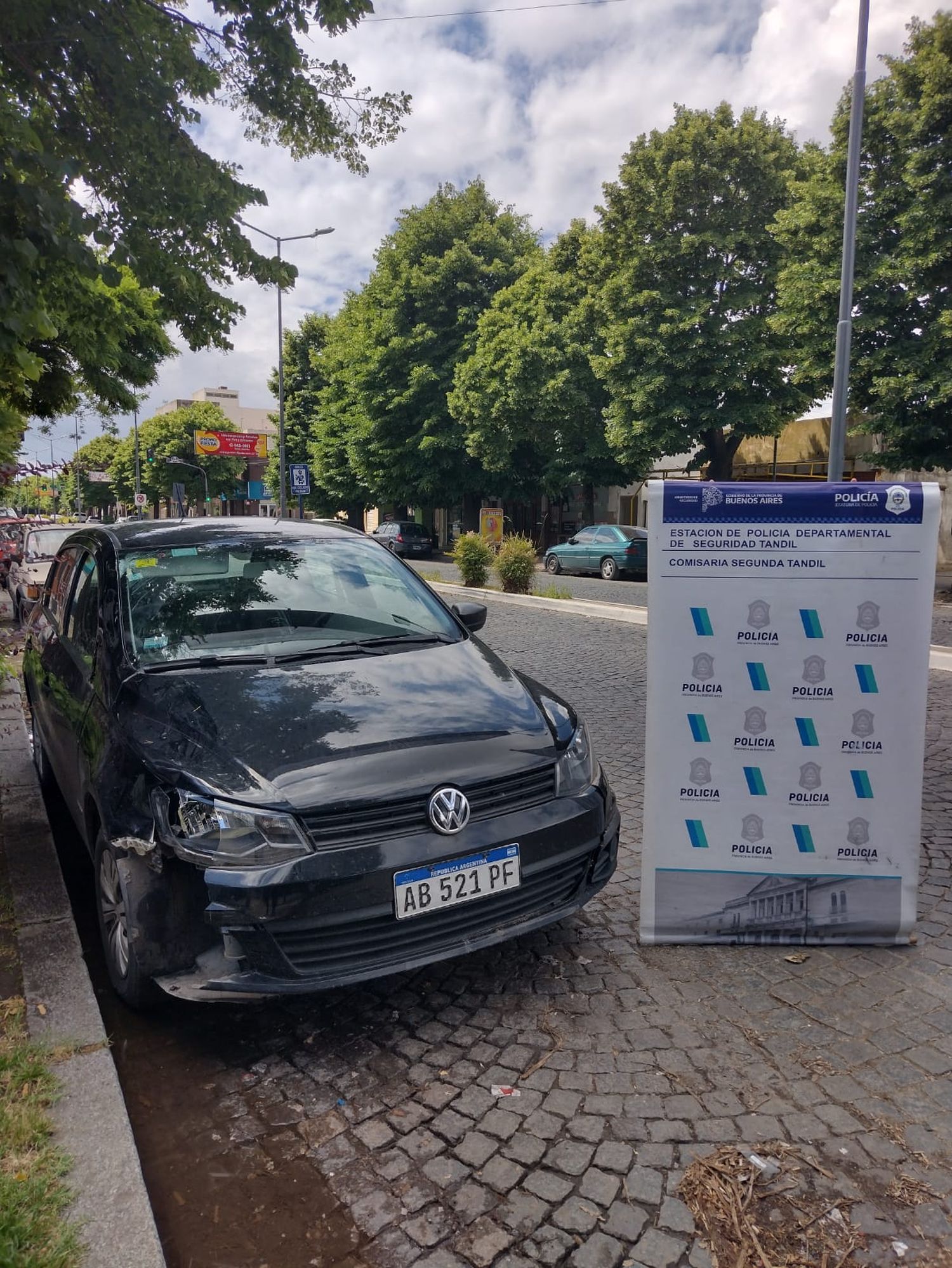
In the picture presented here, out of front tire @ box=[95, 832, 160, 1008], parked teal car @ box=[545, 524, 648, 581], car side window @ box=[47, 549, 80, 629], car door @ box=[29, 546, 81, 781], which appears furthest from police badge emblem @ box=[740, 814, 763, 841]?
parked teal car @ box=[545, 524, 648, 581]

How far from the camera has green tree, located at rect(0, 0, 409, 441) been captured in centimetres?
384

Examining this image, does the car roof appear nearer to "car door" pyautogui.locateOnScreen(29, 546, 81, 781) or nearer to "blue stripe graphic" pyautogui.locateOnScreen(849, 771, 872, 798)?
"car door" pyautogui.locateOnScreen(29, 546, 81, 781)

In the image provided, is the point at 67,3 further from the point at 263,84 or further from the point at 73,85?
the point at 263,84

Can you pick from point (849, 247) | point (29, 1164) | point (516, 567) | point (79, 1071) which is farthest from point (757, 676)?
point (516, 567)

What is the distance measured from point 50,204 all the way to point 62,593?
2.37 meters

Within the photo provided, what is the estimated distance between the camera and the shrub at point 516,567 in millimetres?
18703

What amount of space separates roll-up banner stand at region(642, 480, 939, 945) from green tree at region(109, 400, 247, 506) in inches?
2764

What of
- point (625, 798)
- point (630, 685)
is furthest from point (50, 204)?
point (630, 685)

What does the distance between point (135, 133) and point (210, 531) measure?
257cm

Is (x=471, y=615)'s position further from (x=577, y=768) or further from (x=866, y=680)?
(x=866, y=680)

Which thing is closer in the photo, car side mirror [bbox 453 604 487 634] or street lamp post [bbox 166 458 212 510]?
car side mirror [bbox 453 604 487 634]

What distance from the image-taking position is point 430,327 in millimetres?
34906

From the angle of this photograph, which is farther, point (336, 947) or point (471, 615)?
point (471, 615)

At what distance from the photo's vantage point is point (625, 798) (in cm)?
553
